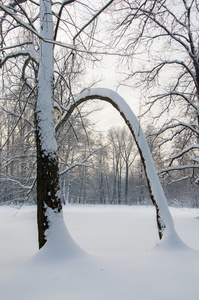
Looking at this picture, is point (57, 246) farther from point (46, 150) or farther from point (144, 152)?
point (144, 152)

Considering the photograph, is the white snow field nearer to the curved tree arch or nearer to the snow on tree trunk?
the snow on tree trunk

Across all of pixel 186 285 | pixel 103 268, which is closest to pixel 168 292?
pixel 186 285

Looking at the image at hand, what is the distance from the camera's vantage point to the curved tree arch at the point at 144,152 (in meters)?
3.81

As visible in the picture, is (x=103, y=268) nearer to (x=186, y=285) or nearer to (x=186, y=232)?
(x=186, y=285)

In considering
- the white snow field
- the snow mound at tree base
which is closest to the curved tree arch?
the white snow field

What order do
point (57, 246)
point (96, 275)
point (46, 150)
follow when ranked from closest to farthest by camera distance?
point (96, 275) → point (57, 246) → point (46, 150)

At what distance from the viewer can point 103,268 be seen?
257 centimetres

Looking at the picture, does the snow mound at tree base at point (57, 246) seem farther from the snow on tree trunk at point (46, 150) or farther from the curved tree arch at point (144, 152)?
the curved tree arch at point (144, 152)

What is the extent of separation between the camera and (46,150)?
3.52 m

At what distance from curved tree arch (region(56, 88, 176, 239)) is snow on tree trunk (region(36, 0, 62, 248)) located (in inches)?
21.9

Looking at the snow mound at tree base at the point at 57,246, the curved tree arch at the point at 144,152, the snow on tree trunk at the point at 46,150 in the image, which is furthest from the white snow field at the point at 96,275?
the curved tree arch at the point at 144,152

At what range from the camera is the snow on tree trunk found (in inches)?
130

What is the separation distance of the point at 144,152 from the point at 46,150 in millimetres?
1863

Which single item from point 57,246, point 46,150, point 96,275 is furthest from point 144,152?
point 96,275
